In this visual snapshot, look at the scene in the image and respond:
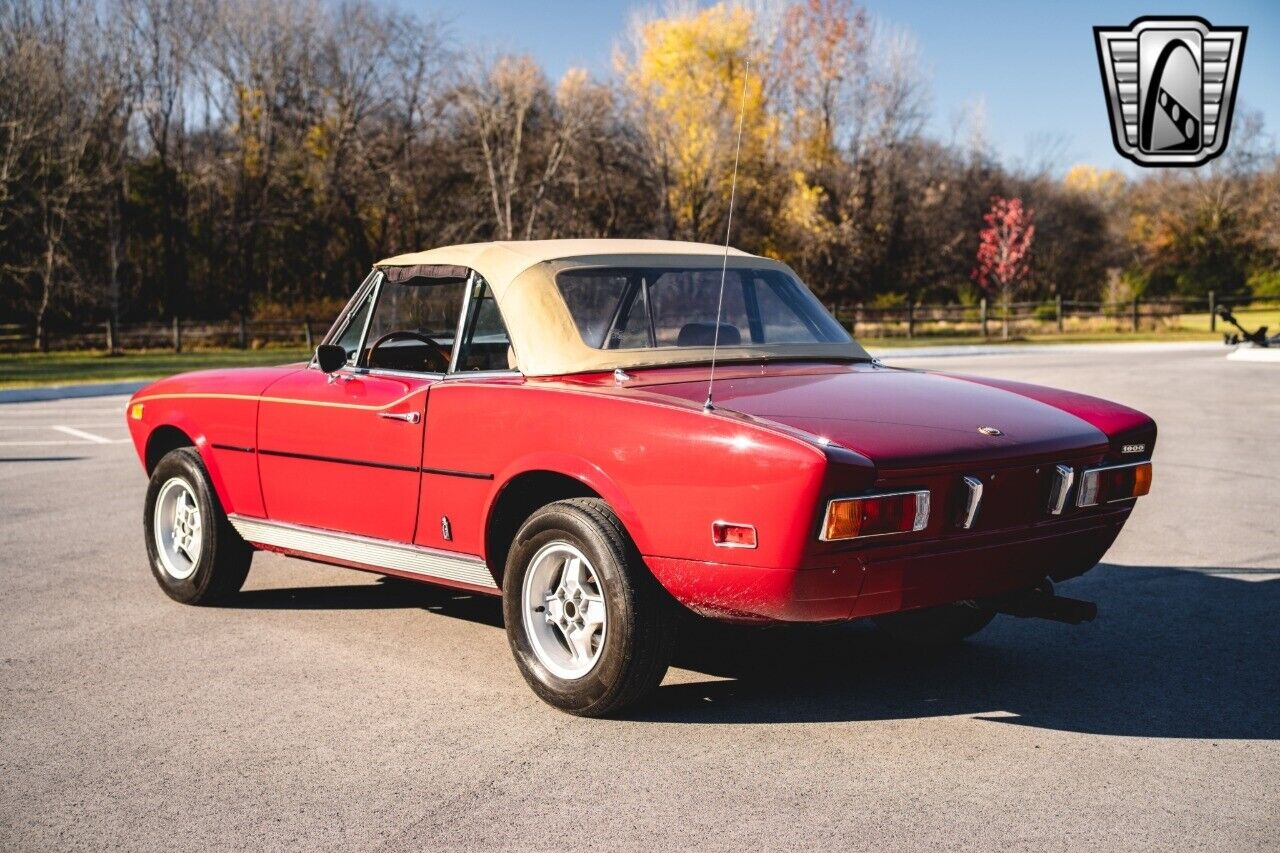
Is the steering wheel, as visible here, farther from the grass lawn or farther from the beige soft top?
the grass lawn

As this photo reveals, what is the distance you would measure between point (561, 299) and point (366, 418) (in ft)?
3.16

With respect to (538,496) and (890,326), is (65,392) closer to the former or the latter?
(538,496)

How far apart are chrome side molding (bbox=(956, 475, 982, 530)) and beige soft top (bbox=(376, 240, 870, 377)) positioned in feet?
4.02

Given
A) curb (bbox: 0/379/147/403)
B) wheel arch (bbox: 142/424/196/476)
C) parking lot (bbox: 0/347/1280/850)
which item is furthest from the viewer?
curb (bbox: 0/379/147/403)

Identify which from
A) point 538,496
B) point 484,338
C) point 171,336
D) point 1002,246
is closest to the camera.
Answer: point 538,496

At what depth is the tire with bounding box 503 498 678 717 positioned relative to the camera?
170 inches

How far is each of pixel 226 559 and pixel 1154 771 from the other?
414 centimetres

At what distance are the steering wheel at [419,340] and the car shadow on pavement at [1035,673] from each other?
1.58 metres

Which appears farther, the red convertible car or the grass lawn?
the grass lawn

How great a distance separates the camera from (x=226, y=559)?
20.4 feet

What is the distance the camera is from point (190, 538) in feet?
21.1

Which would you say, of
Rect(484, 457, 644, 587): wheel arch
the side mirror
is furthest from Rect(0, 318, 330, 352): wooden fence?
Rect(484, 457, 644, 587): wheel arch

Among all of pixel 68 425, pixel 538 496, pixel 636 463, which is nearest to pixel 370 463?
pixel 538 496

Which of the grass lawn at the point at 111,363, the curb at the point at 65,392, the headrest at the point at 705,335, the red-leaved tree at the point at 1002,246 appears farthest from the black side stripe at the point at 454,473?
the red-leaved tree at the point at 1002,246
